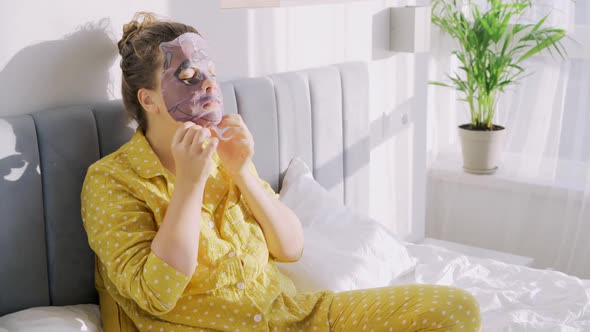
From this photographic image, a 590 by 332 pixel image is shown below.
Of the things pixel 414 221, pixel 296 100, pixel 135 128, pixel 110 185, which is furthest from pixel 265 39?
pixel 414 221

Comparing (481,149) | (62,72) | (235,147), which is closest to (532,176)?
(481,149)

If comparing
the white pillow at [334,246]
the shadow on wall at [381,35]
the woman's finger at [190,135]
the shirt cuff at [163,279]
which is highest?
the shadow on wall at [381,35]

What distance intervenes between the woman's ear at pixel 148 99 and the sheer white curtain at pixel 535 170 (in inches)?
79.5

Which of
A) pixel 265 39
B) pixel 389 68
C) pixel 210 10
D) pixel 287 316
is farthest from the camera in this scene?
pixel 389 68

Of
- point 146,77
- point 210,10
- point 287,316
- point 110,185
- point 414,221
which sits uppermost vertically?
point 210,10

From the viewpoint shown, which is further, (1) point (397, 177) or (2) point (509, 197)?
(2) point (509, 197)

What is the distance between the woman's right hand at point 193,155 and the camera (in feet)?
5.07

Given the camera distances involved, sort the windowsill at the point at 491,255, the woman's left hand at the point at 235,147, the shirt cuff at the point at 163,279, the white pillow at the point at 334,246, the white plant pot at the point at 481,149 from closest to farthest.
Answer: the shirt cuff at the point at 163,279, the woman's left hand at the point at 235,147, the white pillow at the point at 334,246, the windowsill at the point at 491,255, the white plant pot at the point at 481,149

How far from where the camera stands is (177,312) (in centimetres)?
165

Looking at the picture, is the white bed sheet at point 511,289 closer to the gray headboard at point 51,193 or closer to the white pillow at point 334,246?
the white pillow at point 334,246

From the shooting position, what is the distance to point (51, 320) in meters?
1.57

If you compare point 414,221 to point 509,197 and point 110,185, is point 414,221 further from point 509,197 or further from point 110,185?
point 110,185

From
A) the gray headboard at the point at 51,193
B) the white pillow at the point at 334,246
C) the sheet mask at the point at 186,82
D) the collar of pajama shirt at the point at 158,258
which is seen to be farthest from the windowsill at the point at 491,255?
the sheet mask at the point at 186,82

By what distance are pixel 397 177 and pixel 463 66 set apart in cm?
77
